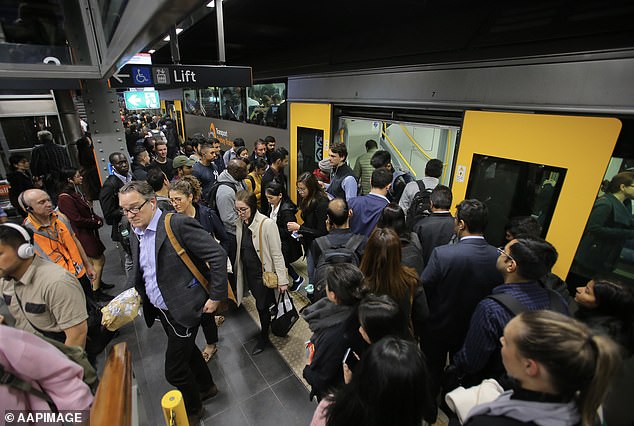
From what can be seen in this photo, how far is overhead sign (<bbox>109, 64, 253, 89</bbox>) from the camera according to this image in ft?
10.6

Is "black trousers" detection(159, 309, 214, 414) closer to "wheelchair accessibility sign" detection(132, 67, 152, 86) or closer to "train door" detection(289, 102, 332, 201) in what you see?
"wheelchair accessibility sign" detection(132, 67, 152, 86)

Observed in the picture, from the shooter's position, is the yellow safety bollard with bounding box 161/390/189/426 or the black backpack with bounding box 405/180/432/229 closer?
the yellow safety bollard with bounding box 161/390/189/426

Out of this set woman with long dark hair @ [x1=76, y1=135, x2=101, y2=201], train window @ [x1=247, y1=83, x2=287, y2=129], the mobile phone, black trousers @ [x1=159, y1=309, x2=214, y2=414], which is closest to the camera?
the mobile phone

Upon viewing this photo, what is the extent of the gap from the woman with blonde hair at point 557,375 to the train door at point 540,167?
6.55ft

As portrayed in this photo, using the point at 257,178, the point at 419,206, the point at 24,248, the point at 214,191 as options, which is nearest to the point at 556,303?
→ the point at 419,206

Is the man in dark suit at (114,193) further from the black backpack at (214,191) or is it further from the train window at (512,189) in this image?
the train window at (512,189)

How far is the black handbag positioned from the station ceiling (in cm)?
316

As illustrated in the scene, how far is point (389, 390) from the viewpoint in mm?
1095

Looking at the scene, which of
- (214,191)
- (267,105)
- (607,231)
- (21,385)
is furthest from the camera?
(267,105)

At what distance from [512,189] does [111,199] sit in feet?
15.4

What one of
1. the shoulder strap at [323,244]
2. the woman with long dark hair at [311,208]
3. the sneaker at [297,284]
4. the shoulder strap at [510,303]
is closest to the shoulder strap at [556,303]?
the shoulder strap at [510,303]

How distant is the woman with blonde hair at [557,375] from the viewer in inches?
40.0

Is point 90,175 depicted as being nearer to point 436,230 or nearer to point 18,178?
point 18,178

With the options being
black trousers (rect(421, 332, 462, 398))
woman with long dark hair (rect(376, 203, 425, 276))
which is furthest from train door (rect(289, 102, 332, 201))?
black trousers (rect(421, 332, 462, 398))
